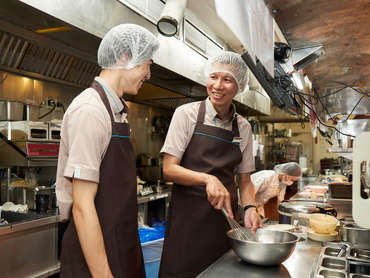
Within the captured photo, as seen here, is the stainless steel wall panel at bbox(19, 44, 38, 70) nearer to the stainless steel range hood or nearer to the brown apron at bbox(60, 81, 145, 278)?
the stainless steel range hood

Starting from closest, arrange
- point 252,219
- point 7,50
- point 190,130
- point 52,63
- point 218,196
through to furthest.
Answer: point 218,196
point 252,219
point 190,130
point 7,50
point 52,63

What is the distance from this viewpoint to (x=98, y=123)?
107cm

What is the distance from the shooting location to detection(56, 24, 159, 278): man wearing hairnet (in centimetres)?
104

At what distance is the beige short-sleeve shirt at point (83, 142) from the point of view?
3.39 feet

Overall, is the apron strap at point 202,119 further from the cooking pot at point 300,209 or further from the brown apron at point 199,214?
the cooking pot at point 300,209

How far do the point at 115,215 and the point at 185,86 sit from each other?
123 inches

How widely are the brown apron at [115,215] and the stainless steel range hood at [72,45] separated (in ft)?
3.55

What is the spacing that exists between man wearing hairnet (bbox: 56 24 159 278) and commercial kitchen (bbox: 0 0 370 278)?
1.10ft

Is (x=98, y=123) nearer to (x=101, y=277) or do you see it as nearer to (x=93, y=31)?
(x=101, y=277)

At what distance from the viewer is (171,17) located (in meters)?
2.49

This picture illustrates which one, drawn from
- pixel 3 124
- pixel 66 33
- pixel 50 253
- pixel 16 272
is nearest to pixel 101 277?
pixel 16 272

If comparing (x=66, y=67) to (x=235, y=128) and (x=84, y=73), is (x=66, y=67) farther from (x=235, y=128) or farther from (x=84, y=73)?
(x=235, y=128)

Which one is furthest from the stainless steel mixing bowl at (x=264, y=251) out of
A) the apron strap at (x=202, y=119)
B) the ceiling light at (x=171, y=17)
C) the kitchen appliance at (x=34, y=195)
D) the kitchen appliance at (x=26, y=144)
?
the kitchen appliance at (x=26, y=144)

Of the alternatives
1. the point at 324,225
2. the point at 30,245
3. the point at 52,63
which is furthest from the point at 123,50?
the point at 52,63
